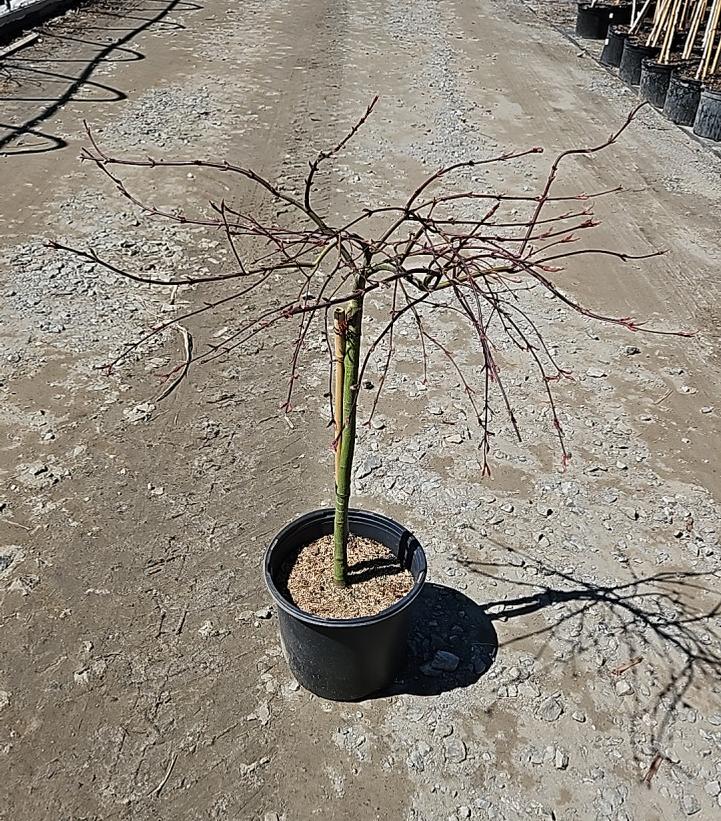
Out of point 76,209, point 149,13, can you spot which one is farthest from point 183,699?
point 149,13

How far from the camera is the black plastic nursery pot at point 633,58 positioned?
8.92 m

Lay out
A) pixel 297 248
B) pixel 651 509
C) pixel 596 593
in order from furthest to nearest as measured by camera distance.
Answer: pixel 297 248
pixel 651 509
pixel 596 593

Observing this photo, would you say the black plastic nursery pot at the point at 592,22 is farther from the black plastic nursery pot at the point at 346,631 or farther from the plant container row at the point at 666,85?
the black plastic nursery pot at the point at 346,631

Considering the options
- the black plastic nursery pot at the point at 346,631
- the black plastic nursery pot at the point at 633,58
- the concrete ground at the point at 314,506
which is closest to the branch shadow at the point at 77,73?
the concrete ground at the point at 314,506

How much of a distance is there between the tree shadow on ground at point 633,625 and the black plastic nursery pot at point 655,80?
683 cm

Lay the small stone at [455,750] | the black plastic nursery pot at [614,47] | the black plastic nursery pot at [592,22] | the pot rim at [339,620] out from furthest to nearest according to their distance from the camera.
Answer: the black plastic nursery pot at [592,22] < the black plastic nursery pot at [614,47] < the small stone at [455,750] < the pot rim at [339,620]

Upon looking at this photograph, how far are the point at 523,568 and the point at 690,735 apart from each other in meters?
0.83

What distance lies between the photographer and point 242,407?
3.94m

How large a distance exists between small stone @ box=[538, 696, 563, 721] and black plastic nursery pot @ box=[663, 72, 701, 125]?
6984mm

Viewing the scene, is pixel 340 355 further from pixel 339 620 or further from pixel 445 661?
pixel 445 661

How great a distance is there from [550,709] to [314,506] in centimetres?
127

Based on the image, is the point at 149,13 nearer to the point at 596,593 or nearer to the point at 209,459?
the point at 209,459

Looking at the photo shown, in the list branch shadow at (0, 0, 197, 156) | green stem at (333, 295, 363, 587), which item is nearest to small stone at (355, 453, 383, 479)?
green stem at (333, 295, 363, 587)

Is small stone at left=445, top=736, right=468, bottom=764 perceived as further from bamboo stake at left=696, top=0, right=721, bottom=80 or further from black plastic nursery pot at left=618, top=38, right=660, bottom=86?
black plastic nursery pot at left=618, top=38, right=660, bottom=86
